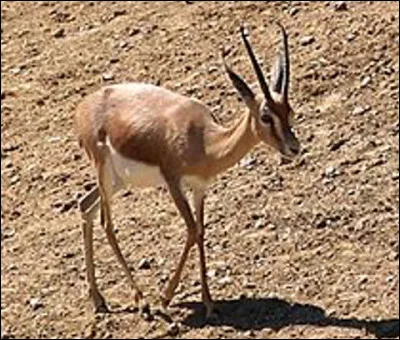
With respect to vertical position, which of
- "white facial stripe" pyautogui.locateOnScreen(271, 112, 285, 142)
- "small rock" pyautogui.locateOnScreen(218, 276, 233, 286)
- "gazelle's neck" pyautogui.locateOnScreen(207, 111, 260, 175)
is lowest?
"small rock" pyautogui.locateOnScreen(218, 276, 233, 286)

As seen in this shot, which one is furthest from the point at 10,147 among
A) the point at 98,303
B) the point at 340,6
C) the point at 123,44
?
the point at 98,303

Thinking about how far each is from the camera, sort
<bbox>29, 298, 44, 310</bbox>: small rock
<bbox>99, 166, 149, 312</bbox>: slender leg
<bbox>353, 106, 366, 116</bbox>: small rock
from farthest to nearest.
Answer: <bbox>353, 106, 366, 116</bbox>: small rock
<bbox>29, 298, 44, 310</bbox>: small rock
<bbox>99, 166, 149, 312</bbox>: slender leg

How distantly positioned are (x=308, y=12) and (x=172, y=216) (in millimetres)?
3761

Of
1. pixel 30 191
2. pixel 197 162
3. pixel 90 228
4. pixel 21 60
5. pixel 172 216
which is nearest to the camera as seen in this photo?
pixel 197 162

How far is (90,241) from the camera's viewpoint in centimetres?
1096

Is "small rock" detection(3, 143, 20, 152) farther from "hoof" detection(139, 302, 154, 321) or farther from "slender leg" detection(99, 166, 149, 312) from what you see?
"hoof" detection(139, 302, 154, 321)

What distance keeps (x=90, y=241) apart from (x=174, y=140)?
1203mm

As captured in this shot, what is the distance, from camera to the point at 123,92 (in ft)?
35.2

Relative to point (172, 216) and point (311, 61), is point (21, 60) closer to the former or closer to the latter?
point (311, 61)

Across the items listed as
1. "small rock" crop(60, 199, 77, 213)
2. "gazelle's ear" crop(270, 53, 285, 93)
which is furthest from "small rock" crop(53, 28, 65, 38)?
"gazelle's ear" crop(270, 53, 285, 93)

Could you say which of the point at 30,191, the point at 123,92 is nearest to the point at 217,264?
the point at 123,92

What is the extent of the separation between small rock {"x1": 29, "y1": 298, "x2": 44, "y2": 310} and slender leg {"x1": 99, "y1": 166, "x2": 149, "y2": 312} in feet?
2.25

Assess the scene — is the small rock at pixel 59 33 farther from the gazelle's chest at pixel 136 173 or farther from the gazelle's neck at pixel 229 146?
the gazelle's neck at pixel 229 146

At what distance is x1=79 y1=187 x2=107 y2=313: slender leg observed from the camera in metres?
10.8
